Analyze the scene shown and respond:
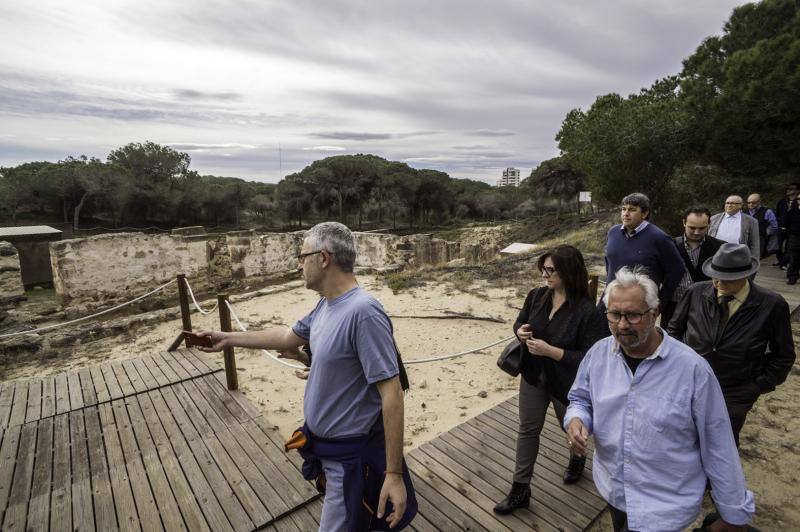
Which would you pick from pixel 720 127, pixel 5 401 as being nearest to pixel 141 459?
pixel 5 401

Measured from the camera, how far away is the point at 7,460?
9.93 ft

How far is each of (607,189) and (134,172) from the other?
31.7m

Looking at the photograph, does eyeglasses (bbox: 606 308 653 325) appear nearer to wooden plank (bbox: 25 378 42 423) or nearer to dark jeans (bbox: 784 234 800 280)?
wooden plank (bbox: 25 378 42 423)

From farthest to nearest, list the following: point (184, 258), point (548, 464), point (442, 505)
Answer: point (184, 258)
point (548, 464)
point (442, 505)

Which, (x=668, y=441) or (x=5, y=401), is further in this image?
(x=5, y=401)

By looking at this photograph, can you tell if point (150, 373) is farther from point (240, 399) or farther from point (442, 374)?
point (442, 374)

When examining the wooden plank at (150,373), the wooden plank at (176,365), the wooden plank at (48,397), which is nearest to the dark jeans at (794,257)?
the wooden plank at (176,365)

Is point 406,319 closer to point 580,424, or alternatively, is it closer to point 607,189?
point 580,424

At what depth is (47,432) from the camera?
3379 millimetres

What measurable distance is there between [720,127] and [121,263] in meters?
16.1

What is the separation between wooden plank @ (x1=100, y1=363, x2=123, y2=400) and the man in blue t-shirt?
10.8ft

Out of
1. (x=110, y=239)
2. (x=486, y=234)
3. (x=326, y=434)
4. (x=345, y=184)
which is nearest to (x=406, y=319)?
(x=326, y=434)

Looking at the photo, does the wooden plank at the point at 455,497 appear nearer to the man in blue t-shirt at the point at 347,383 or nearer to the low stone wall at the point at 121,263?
the man in blue t-shirt at the point at 347,383

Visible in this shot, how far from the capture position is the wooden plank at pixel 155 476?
2490mm
